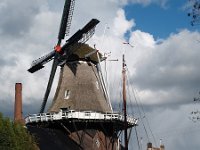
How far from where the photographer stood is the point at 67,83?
47.7 meters

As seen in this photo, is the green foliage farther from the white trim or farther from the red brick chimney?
the white trim

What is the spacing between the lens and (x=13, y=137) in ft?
98.4

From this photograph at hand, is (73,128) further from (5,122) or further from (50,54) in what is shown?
(5,122)

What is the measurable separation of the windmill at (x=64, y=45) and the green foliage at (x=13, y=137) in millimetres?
17235

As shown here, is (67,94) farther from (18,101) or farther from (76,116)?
(18,101)

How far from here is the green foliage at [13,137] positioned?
29625 mm

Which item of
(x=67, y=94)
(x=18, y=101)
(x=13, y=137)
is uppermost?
(x=67, y=94)

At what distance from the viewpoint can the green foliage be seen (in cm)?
2962

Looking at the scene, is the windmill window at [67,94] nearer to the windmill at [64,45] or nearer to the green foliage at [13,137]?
the windmill at [64,45]

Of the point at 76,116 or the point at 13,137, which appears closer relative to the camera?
the point at 13,137

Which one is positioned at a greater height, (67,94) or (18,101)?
(67,94)

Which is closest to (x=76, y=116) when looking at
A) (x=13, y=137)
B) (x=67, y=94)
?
(x=67, y=94)

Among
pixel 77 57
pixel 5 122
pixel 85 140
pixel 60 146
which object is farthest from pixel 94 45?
pixel 5 122

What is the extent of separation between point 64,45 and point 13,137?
19.6 meters
